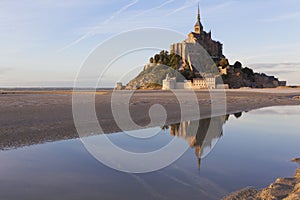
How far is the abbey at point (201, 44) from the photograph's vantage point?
134062 mm

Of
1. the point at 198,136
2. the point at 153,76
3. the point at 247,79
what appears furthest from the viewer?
the point at 153,76

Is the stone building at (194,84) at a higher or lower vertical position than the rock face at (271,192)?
higher

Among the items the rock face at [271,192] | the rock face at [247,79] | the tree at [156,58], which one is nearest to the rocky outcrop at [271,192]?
the rock face at [271,192]

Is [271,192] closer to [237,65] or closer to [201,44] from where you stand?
[237,65]

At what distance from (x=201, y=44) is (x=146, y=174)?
454 ft

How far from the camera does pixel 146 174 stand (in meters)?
6.54

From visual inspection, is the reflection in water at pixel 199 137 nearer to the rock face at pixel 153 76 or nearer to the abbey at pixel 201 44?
the rock face at pixel 153 76

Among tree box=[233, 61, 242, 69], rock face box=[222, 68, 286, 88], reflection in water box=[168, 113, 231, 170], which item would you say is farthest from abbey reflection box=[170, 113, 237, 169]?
tree box=[233, 61, 242, 69]

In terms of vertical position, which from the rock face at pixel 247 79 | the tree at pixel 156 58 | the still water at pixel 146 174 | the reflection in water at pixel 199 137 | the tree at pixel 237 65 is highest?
the tree at pixel 156 58

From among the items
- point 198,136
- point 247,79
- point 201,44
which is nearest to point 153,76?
point 201,44

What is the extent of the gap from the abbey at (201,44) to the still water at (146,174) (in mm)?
126736

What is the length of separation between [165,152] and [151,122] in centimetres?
728

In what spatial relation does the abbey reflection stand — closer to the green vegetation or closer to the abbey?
the green vegetation

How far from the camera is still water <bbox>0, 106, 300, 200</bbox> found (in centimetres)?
525
